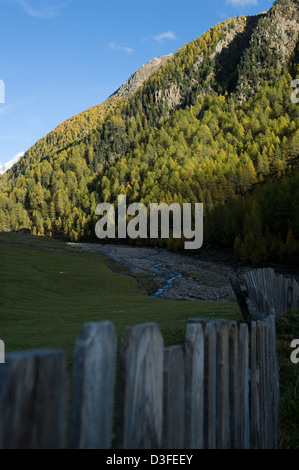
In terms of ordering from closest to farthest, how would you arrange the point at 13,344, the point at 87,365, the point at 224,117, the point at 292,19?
the point at 87,365, the point at 13,344, the point at 224,117, the point at 292,19

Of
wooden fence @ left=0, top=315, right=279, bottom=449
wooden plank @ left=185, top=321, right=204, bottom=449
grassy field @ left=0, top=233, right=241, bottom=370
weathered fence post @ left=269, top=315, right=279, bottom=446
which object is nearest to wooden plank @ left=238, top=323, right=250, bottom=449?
wooden fence @ left=0, top=315, right=279, bottom=449

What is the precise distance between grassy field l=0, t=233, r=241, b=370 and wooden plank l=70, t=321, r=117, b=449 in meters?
6.00

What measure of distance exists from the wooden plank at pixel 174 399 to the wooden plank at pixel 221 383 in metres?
0.60

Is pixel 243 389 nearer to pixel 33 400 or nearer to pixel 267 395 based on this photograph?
pixel 267 395

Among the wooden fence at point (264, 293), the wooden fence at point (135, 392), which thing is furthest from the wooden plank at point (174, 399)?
the wooden fence at point (264, 293)

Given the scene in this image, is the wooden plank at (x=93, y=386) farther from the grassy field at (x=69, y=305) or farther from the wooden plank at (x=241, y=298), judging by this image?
the grassy field at (x=69, y=305)

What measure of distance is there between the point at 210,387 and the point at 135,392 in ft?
3.20

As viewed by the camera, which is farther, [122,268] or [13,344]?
[122,268]

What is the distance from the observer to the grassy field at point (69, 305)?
11359 millimetres

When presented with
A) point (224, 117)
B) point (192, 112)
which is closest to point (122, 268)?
point (224, 117)

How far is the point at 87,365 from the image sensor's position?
54.6 inches

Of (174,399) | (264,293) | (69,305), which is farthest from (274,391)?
(69,305)

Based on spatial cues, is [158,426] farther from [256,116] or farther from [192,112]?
[192,112]
